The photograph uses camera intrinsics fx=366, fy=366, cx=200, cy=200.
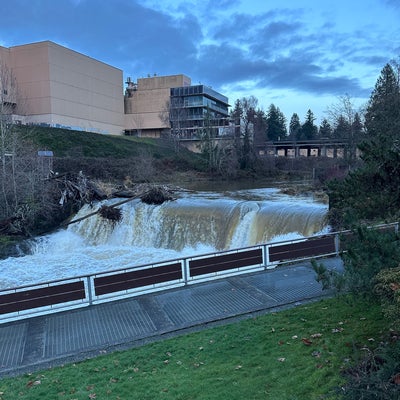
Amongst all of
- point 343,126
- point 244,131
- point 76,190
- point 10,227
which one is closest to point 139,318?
point 10,227

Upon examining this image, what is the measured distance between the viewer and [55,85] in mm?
54781

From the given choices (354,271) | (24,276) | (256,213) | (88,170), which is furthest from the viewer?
(88,170)

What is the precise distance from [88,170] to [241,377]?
105 ft

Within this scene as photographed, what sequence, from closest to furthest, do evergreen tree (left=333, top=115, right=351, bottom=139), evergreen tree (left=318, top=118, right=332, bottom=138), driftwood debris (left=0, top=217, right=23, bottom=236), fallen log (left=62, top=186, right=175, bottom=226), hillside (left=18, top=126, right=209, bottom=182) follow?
driftwood debris (left=0, top=217, right=23, bottom=236)
fallen log (left=62, top=186, right=175, bottom=226)
hillside (left=18, top=126, right=209, bottom=182)
evergreen tree (left=333, top=115, right=351, bottom=139)
evergreen tree (left=318, top=118, right=332, bottom=138)

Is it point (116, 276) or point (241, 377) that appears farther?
point (116, 276)

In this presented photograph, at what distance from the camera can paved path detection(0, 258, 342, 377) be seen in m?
5.82

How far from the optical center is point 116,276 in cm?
761

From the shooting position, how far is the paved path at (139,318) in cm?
582

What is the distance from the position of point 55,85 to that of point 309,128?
60.2 m

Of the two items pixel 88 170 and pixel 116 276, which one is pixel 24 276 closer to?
pixel 116 276

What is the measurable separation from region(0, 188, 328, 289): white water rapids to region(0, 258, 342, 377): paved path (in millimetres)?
6222

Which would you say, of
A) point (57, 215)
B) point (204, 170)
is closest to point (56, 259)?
point (57, 215)

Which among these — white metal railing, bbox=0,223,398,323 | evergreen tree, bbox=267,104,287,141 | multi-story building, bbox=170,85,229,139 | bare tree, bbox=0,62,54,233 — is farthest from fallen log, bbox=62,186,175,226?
evergreen tree, bbox=267,104,287,141

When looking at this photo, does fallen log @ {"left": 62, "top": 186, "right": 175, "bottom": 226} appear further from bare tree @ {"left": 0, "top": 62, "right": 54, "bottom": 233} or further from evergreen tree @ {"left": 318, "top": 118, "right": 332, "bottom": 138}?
evergreen tree @ {"left": 318, "top": 118, "right": 332, "bottom": 138}
